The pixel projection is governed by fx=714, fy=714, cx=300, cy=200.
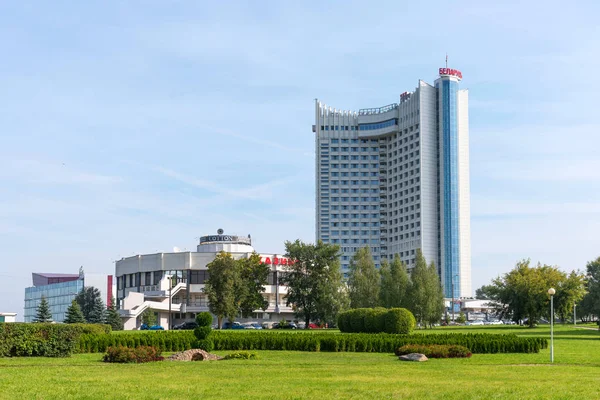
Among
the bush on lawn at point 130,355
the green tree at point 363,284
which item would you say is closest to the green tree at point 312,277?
the green tree at point 363,284

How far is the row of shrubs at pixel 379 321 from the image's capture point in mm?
60156

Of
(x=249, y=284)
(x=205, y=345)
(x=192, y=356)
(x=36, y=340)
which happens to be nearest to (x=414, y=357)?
(x=192, y=356)

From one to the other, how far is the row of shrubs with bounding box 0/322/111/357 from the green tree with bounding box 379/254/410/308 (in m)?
61.6

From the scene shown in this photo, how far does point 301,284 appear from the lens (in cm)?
10094

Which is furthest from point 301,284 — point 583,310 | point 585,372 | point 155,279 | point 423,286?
point 585,372

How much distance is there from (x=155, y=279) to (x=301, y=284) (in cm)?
4654

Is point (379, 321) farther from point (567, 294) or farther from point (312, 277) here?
point (312, 277)

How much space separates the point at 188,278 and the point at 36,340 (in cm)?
10046

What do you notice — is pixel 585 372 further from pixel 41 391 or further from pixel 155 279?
pixel 155 279

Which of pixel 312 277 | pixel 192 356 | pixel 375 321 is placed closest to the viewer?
pixel 192 356

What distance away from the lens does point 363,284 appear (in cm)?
9812

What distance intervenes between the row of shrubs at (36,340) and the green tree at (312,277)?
62.5 m

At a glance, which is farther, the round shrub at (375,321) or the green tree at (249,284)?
the green tree at (249,284)

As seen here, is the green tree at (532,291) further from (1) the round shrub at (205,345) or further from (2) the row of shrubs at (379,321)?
(1) the round shrub at (205,345)
